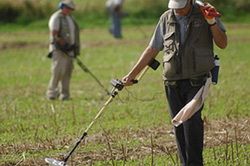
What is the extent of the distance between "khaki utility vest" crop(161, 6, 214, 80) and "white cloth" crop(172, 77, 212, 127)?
0.61 feet

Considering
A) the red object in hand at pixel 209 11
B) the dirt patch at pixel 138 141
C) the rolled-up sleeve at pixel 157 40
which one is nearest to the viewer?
the red object in hand at pixel 209 11

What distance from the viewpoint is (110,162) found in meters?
8.71

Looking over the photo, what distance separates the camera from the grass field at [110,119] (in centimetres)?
905

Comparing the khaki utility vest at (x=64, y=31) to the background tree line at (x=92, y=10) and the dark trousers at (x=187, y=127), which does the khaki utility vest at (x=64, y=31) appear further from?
the background tree line at (x=92, y=10)

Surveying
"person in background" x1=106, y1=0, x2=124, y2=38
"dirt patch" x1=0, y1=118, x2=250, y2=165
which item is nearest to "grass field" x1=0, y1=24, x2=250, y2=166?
"dirt patch" x1=0, y1=118, x2=250, y2=165

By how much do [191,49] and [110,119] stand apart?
16.0 feet

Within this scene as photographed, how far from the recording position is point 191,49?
7551 millimetres

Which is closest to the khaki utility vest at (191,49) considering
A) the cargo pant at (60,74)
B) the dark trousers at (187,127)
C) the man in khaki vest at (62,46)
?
the dark trousers at (187,127)

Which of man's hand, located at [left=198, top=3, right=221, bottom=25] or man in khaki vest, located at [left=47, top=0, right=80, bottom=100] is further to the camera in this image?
man in khaki vest, located at [left=47, top=0, right=80, bottom=100]

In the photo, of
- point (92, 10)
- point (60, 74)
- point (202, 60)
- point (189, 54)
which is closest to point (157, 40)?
point (189, 54)

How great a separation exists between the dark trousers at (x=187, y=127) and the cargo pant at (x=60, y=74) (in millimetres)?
7837

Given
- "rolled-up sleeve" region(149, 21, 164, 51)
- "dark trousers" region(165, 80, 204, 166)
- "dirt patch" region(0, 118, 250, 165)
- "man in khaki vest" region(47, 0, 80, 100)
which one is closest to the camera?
"dark trousers" region(165, 80, 204, 166)

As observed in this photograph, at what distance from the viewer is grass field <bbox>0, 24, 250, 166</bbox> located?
29.7 ft

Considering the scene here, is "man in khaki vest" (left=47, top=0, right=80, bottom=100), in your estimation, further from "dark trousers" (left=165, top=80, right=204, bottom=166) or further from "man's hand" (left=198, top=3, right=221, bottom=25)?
"man's hand" (left=198, top=3, right=221, bottom=25)
